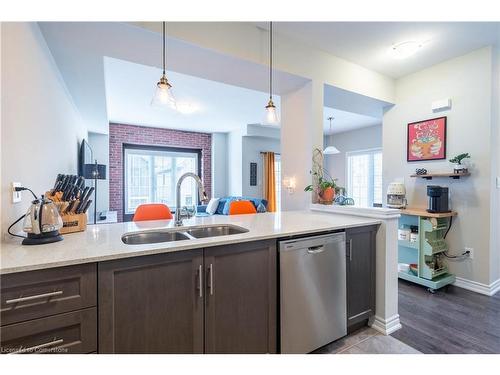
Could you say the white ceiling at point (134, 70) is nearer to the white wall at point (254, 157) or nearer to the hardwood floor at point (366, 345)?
the white wall at point (254, 157)

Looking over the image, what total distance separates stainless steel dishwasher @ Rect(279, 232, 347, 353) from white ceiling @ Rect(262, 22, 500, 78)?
192 cm

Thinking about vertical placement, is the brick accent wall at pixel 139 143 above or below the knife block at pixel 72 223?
above

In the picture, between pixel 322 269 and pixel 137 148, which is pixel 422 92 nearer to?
pixel 322 269

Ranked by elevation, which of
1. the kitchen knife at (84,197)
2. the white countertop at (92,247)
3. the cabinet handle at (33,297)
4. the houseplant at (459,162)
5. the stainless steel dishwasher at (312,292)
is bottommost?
the stainless steel dishwasher at (312,292)

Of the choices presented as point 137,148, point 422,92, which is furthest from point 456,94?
point 137,148

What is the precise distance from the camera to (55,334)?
3.24ft

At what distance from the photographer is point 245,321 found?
1397 millimetres

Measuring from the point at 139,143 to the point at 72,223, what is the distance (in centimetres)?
511

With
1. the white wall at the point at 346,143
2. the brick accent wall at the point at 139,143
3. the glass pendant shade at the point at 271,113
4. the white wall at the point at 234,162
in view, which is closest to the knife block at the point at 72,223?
the glass pendant shade at the point at 271,113

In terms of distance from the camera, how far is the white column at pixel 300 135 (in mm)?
2686

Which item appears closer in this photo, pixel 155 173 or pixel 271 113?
pixel 271 113

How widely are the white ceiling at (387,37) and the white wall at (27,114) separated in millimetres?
1766

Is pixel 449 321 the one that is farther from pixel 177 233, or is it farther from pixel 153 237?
pixel 153 237

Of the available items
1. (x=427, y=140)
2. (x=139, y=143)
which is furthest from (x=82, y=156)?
(x=427, y=140)
